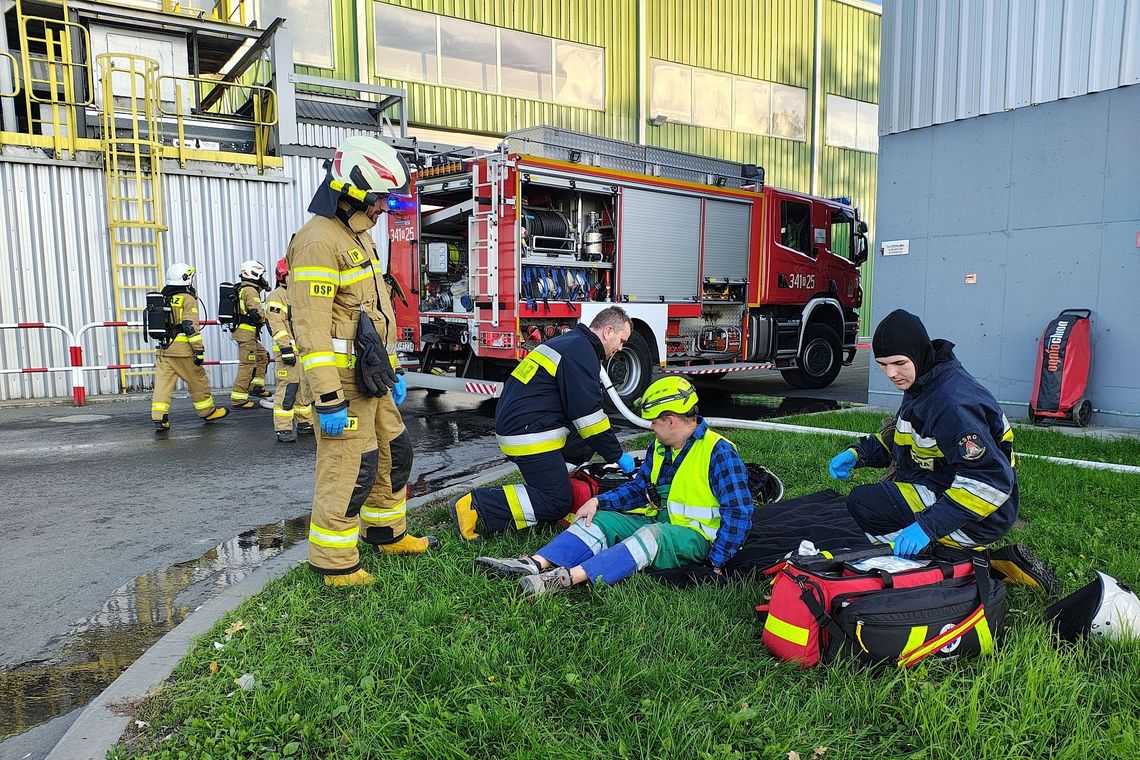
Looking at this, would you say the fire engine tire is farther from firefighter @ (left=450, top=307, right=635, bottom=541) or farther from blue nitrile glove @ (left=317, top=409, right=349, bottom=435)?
blue nitrile glove @ (left=317, top=409, right=349, bottom=435)

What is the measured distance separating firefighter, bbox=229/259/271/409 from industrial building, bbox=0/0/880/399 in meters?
2.28

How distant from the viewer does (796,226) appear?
1178 centimetres

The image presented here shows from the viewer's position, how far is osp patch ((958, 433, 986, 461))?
3.04m

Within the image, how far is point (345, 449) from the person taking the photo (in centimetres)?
366

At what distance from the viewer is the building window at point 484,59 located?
16.1 meters

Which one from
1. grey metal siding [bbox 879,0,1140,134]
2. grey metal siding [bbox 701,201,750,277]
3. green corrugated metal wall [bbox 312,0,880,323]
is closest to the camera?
grey metal siding [bbox 879,0,1140,134]

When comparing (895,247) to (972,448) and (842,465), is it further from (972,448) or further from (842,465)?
(972,448)

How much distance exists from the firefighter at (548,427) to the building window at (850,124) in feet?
69.7

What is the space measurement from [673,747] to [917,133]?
846 centimetres

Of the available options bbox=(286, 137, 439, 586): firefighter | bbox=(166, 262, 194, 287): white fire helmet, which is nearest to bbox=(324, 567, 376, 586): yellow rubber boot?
bbox=(286, 137, 439, 586): firefighter

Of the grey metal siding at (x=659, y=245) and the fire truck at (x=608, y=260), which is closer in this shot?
the fire truck at (x=608, y=260)

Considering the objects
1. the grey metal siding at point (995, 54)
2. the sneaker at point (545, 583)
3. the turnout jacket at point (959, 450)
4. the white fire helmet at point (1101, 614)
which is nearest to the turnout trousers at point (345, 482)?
the sneaker at point (545, 583)

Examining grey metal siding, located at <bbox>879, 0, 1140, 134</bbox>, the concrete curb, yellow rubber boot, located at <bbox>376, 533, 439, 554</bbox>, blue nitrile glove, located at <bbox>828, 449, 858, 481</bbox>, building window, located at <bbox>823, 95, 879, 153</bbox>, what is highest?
building window, located at <bbox>823, 95, 879, 153</bbox>

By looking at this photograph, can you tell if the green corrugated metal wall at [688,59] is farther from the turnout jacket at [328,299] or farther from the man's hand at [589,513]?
the man's hand at [589,513]
